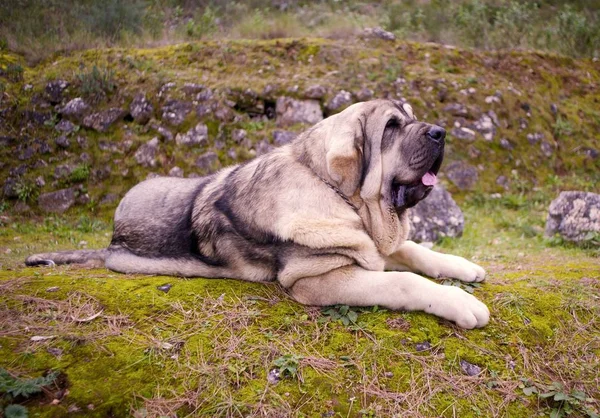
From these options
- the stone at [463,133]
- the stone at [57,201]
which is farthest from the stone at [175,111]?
the stone at [463,133]

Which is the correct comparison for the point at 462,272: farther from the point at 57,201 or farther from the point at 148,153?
the point at 57,201

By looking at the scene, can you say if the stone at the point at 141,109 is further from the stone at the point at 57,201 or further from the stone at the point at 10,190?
the stone at the point at 10,190

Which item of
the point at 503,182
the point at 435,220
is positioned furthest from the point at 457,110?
the point at 435,220

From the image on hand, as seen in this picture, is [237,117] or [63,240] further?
[237,117]

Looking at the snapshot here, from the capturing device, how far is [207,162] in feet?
30.0

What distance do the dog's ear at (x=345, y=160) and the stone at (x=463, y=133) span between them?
283 inches

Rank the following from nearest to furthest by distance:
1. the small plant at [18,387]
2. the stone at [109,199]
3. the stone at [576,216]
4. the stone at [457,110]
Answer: the small plant at [18,387]
the stone at [576,216]
the stone at [109,199]
the stone at [457,110]

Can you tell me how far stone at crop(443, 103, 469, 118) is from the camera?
10180 mm

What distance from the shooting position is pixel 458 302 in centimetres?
313

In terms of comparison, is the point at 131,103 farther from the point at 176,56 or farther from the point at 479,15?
the point at 479,15

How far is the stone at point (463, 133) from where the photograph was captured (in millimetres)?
9961

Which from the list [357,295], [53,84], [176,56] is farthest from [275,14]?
[357,295]

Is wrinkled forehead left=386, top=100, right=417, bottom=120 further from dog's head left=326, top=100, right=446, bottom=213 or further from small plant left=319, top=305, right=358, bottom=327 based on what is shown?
small plant left=319, top=305, right=358, bottom=327

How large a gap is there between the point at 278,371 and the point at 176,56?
9.47m
